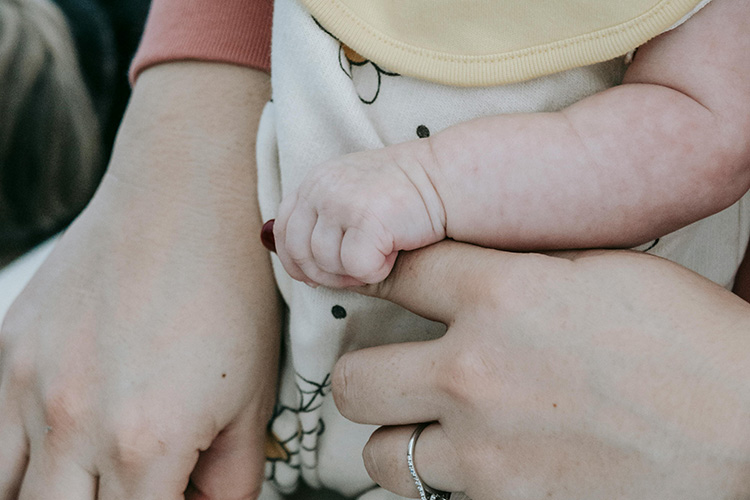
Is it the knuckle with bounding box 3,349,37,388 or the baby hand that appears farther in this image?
the knuckle with bounding box 3,349,37,388

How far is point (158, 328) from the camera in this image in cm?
73

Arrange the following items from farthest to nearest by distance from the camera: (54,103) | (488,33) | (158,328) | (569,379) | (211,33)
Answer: (54,103), (211,33), (158,328), (488,33), (569,379)

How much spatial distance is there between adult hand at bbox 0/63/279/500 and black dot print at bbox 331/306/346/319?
13 centimetres

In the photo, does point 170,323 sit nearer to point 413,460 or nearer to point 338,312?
point 338,312

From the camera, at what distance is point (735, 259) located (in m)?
0.79

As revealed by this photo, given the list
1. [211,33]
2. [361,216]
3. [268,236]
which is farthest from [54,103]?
[361,216]

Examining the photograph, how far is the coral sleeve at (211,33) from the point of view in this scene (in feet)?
2.83

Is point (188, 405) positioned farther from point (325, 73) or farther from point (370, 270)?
point (325, 73)

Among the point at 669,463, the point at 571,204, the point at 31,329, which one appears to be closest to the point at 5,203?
the point at 31,329

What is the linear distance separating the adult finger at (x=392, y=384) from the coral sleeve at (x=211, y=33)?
0.52 m

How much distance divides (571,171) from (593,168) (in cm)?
2

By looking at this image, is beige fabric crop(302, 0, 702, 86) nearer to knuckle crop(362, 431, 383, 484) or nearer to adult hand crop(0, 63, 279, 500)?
adult hand crop(0, 63, 279, 500)

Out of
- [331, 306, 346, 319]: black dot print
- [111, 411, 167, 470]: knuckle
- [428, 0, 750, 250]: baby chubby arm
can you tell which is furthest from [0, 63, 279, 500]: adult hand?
[428, 0, 750, 250]: baby chubby arm

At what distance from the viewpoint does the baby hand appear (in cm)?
53
